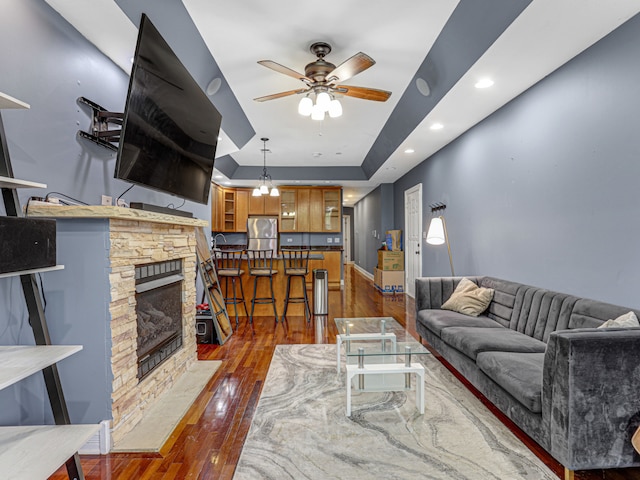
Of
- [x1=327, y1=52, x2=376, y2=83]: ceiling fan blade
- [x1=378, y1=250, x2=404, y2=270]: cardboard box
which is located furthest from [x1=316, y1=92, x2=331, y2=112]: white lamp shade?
[x1=378, y1=250, x2=404, y2=270]: cardboard box

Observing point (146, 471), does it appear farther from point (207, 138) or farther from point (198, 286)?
point (198, 286)

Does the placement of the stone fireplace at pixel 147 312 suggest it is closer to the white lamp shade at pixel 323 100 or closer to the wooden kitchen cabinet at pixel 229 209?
the white lamp shade at pixel 323 100

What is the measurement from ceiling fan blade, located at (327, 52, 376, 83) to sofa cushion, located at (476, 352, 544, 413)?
214 cm

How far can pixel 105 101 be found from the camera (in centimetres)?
264

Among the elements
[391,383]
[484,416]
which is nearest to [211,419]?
→ [391,383]

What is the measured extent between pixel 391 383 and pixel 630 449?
131cm

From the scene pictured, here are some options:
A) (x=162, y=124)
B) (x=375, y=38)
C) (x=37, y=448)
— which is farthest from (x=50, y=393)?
(x=375, y=38)

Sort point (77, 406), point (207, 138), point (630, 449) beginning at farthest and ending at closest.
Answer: point (207, 138) → point (77, 406) → point (630, 449)

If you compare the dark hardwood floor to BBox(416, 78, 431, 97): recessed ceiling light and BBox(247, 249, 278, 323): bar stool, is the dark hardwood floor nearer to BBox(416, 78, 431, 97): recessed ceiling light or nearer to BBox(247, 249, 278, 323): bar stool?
BBox(247, 249, 278, 323): bar stool

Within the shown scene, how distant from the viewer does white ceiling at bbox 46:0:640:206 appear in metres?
2.17

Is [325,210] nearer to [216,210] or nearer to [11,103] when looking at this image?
[216,210]

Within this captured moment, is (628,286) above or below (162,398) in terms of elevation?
above

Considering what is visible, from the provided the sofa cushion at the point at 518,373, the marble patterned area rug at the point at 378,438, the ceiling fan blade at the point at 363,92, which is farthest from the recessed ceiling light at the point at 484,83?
the marble patterned area rug at the point at 378,438

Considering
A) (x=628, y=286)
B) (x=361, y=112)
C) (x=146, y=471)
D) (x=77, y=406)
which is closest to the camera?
(x=146, y=471)
